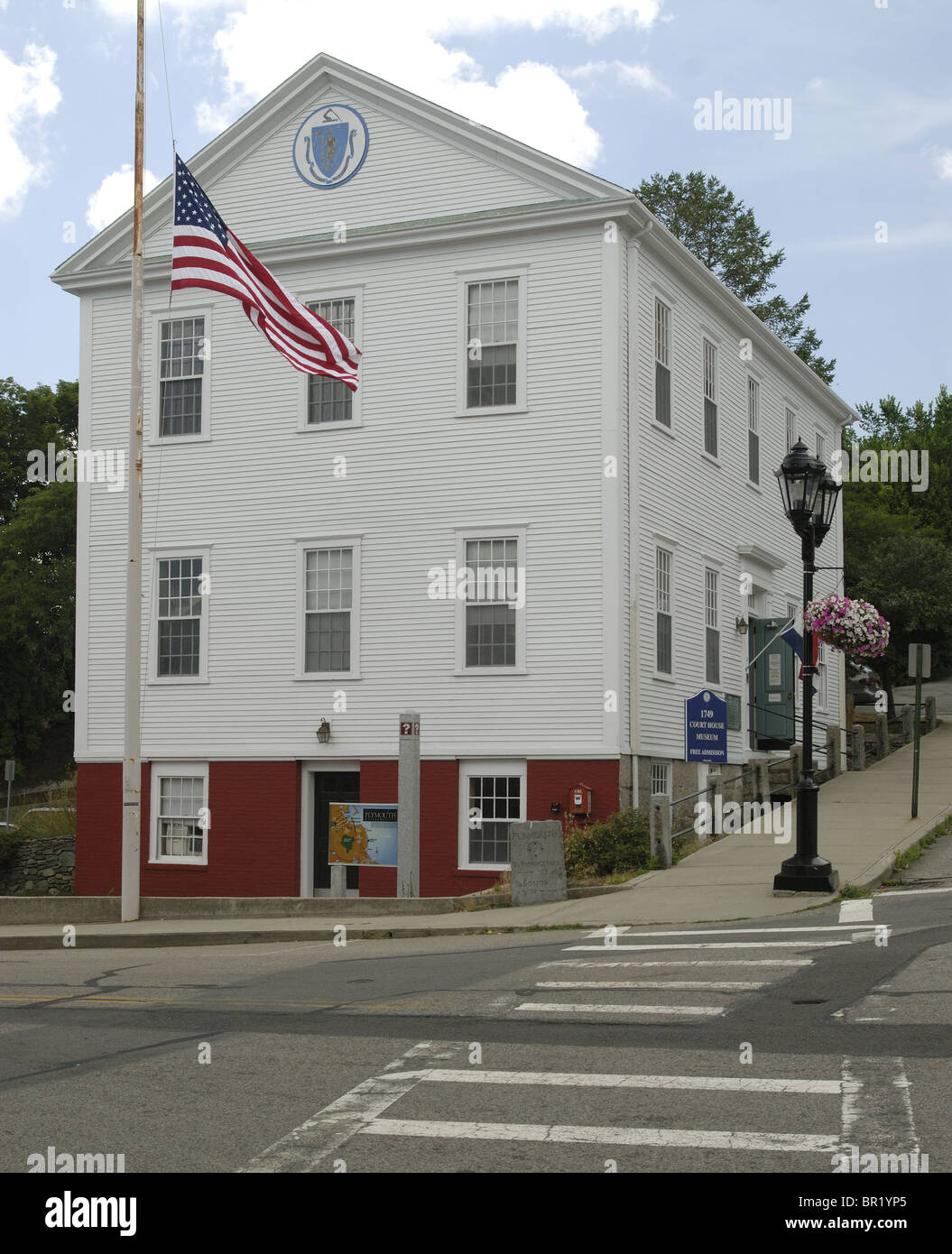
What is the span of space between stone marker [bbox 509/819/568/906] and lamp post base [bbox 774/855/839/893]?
304 cm

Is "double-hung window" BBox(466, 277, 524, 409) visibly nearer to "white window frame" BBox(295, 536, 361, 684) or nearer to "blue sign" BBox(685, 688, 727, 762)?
"white window frame" BBox(295, 536, 361, 684)

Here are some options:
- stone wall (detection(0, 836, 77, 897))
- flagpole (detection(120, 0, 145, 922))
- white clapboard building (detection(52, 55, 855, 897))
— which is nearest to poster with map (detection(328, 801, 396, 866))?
white clapboard building (detection(52, 55, 855, 897))

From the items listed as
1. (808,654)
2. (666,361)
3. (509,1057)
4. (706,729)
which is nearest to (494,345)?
(666,361)

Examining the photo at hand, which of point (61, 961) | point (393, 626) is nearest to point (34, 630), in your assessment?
point (393, 626)

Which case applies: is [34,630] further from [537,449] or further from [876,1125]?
[876,1125]

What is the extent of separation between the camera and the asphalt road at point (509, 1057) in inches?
272

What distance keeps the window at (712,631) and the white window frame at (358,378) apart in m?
6.75

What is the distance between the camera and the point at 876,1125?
703cm

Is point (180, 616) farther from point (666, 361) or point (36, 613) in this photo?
point (36, 613)

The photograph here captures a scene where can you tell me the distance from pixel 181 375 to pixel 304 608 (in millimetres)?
4644

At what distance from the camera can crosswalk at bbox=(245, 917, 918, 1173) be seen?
6.66 m
